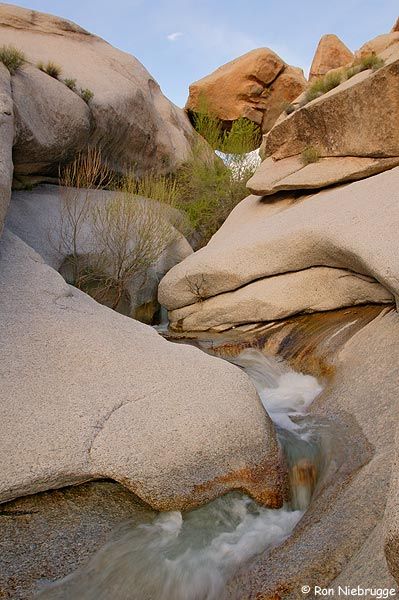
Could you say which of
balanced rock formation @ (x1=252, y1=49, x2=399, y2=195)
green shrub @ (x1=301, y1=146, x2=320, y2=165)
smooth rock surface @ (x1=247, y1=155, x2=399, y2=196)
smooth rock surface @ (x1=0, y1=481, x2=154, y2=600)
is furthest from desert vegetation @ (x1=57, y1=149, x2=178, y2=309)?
smooth rock surface @ (x1=0, y1=481, x2=154, y2=600)

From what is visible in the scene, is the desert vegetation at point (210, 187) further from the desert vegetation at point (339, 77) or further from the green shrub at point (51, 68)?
the green shrub at point (51, 68)

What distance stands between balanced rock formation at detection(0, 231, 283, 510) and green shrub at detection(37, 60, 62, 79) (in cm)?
983

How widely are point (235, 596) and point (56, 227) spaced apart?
9.73 m

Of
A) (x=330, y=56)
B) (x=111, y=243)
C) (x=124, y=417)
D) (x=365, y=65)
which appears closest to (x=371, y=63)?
(x=365, y=65)

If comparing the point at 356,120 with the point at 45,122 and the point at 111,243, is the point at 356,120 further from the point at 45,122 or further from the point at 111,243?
the point at 45,122

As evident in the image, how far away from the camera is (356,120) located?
1156 cm

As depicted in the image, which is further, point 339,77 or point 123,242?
point 339,77

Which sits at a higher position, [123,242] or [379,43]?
[379,43]

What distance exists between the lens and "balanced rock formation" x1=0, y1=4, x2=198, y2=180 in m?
12.0

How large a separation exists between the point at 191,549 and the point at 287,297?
21.2 feet

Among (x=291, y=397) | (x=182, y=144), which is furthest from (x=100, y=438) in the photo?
(x=182, y=144)

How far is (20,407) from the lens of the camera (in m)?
5.03

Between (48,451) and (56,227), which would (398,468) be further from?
(56,227)

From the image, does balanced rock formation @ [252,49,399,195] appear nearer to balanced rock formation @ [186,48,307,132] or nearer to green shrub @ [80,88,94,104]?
green shrub @ [80,88,94,104]
